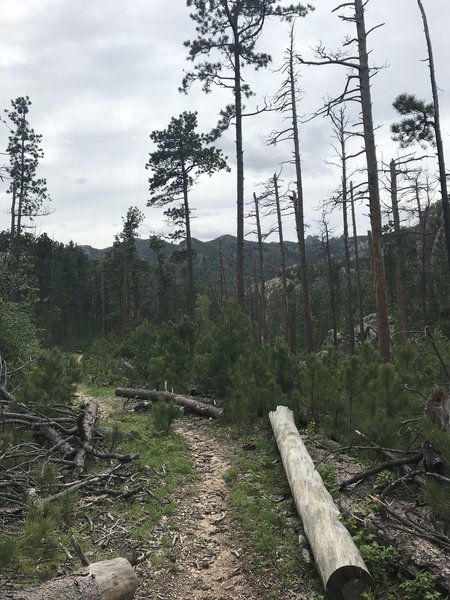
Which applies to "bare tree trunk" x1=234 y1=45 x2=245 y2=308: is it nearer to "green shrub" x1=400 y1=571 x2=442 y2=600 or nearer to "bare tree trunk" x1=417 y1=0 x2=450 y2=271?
"bare tree trunk" x1=417 y1=0 x2=450 y2=271

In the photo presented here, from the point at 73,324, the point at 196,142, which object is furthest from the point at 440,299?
the point at 73,324

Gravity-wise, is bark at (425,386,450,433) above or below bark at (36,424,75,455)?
above

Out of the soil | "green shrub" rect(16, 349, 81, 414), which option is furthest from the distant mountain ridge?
the soil

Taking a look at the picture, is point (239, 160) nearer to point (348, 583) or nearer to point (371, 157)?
point (371, 157)

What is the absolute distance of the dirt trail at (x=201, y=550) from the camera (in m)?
4.17

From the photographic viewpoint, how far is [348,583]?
12.2ft

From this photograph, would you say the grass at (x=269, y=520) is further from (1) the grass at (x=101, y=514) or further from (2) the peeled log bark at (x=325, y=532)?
(1) the grass at (x=101, y=514)

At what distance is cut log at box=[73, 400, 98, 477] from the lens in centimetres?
643

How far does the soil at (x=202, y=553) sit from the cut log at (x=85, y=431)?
156 cm

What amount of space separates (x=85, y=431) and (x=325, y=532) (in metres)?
4.57

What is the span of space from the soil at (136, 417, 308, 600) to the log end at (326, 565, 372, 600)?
0.39m

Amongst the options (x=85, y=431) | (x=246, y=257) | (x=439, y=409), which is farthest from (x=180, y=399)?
(x=246, y=257)

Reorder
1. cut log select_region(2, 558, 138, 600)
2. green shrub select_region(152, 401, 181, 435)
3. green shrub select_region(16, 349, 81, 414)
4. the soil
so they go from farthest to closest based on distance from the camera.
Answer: green shrub select_region(152, 401, 181, 435)
green shrub select_region(16, 349, 81, 414)
the soil
cut log select_region(2, 558, 138, 600)

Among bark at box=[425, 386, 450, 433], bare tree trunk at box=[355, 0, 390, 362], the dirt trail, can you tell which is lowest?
the dirt trail
